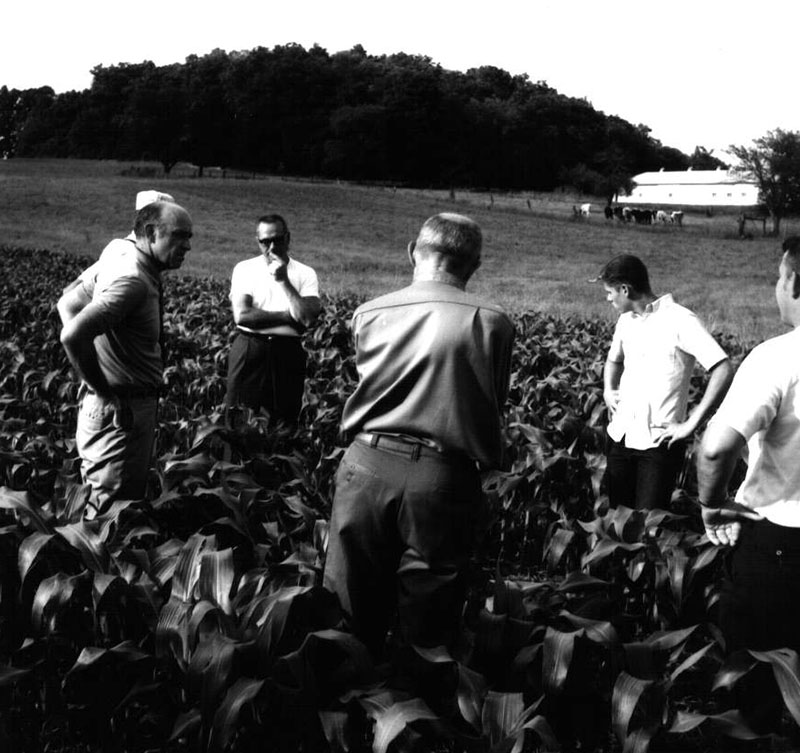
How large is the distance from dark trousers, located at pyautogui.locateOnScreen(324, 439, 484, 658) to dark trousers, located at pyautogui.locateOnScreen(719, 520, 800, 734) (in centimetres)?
89

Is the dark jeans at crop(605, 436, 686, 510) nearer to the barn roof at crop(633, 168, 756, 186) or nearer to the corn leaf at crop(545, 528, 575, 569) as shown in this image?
the corn leaf at crop(545, 528, 575, 569)

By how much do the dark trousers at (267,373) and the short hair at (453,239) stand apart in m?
3.33

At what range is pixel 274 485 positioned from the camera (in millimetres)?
6672

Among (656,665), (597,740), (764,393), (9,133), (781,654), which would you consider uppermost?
(9,133)

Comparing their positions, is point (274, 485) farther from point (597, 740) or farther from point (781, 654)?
point (781, 654)

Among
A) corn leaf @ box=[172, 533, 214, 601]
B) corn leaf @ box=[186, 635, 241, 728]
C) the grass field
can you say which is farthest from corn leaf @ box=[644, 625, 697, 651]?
the grass field

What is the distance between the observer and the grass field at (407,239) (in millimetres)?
28922

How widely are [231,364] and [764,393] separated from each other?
4652mm

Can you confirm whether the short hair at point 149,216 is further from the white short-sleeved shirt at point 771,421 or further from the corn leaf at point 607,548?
the white short-sleeved shirt at point 771,421

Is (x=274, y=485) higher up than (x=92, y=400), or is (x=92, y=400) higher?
(x=92, y=400)

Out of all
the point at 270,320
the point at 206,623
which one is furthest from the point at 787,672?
the point at 270,320

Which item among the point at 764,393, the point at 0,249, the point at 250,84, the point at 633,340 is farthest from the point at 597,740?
the point at 250,84

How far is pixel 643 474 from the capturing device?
5.10 meters

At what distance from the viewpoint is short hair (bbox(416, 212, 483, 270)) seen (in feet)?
11.4
